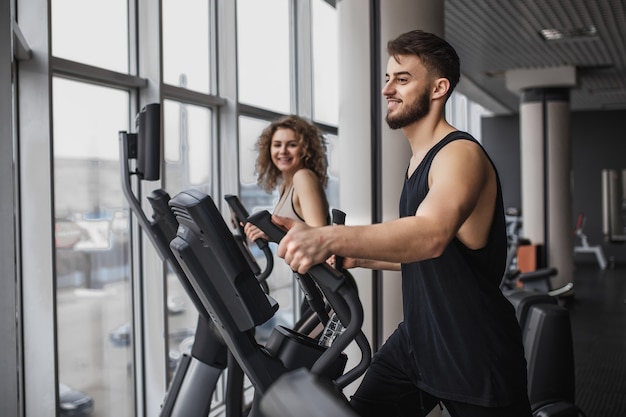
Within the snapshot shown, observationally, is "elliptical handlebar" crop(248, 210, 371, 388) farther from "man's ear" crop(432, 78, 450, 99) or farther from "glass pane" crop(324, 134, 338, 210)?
"glass pane" crop(324, 134, 338, 210)

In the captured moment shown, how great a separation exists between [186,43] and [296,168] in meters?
1.52

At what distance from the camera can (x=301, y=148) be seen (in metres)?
3.35

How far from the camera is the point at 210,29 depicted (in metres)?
4.73

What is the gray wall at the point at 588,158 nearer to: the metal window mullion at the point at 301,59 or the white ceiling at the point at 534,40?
the white ceiling at the point at 534,40

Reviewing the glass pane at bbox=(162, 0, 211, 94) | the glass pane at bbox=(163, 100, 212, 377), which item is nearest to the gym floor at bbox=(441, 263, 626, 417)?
the glass pane at bbox=(163, 100, 212, 377)

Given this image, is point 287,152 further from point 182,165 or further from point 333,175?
point 333,175

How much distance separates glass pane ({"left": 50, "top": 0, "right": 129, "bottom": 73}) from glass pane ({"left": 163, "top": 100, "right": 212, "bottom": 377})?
1.49ft

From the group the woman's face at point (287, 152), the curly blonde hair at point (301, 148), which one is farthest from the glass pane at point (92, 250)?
the woman's face at point (287, 152)

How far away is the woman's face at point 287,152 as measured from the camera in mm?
3334

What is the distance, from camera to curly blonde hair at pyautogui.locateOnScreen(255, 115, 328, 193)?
337 cm

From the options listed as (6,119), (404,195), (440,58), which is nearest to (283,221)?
(404,195)

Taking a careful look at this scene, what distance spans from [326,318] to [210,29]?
3.06 m

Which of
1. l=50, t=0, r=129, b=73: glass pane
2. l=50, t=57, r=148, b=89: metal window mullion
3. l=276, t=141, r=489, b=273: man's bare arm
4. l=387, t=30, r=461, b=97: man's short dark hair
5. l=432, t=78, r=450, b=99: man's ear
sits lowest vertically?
l=276, t=141, r=489, b=273: man's bare arm

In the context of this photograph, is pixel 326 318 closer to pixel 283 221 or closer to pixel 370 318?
pixel 283 221
